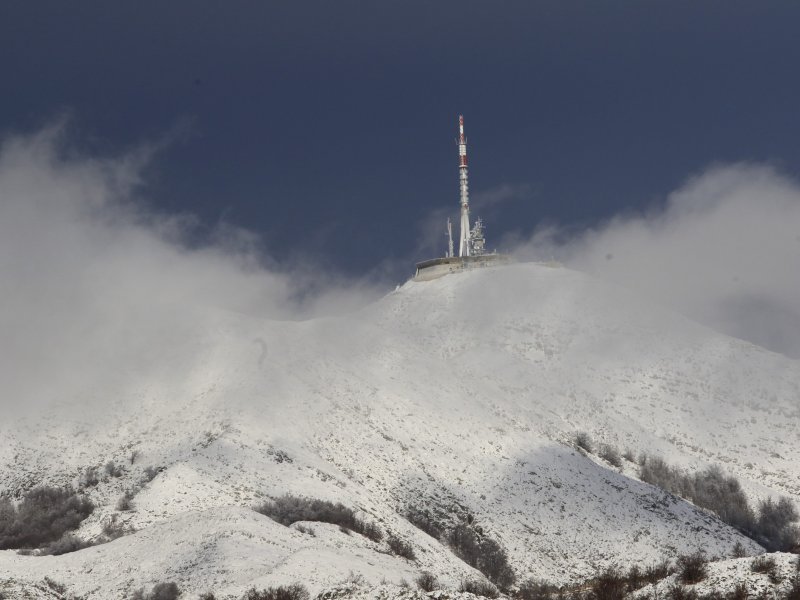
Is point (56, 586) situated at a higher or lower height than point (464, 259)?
lower

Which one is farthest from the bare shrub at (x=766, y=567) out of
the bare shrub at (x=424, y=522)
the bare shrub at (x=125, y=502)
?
the bare shrub at (x=125, y=502)

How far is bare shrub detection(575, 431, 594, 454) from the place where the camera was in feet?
299

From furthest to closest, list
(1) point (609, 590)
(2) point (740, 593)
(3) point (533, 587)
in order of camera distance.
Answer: (3) point (533, 587), (1) point (609, 590), (2) point (740, 593)

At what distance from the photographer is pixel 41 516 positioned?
60.9 meters

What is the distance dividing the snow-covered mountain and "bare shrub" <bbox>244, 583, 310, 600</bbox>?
1.73m

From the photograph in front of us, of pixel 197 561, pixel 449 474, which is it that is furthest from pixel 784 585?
pixel 449 474

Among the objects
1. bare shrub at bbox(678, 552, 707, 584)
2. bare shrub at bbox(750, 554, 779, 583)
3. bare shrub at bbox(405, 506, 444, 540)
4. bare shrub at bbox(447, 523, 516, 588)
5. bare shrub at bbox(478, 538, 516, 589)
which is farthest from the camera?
bare shrub at bbox(405, 506, 444, 540)

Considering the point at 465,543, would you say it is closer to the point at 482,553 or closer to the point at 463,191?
the point at 482,553

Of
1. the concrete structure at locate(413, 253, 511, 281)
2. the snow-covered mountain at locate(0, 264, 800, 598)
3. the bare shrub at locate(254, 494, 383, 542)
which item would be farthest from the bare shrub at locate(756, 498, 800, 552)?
the concrete structure at locate(413, 253, 511, 281)

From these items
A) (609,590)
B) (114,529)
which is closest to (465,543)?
(114,529)

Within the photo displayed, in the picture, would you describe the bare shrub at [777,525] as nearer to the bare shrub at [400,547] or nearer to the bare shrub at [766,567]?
the bare shrub at [400,547]

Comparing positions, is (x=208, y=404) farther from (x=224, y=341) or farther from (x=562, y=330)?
(x=562, y=330)

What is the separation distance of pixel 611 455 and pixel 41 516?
5344cm

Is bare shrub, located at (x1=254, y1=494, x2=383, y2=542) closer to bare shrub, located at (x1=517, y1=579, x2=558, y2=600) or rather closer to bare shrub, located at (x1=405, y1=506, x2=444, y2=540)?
bare shrub, located at (x1=405, y1=506, x2=444, y2=540)
